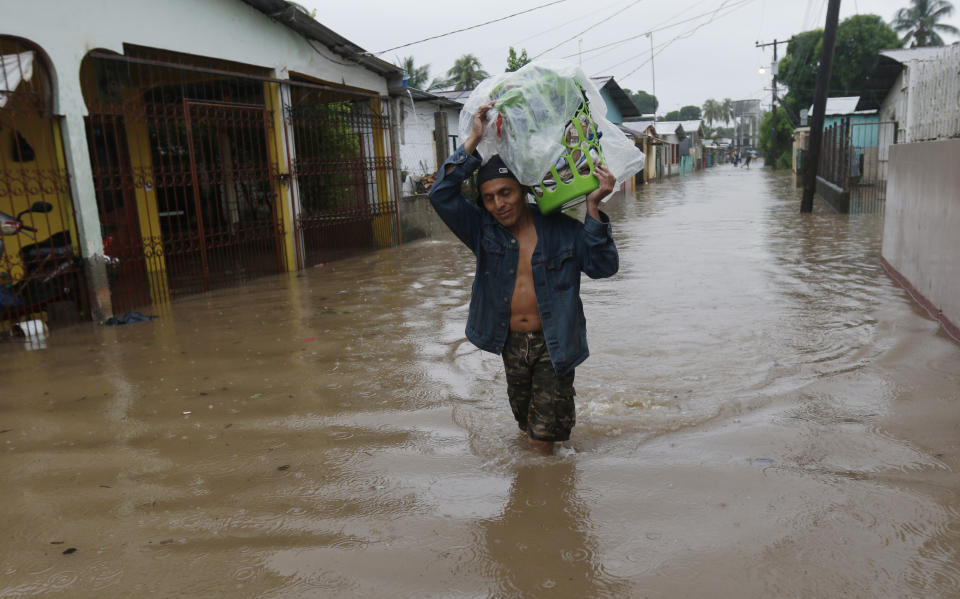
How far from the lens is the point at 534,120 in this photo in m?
3.00

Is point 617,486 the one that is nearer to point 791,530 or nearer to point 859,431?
point 791,530

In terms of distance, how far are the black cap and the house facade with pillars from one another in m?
5.23

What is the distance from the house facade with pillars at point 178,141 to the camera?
6.82 metres

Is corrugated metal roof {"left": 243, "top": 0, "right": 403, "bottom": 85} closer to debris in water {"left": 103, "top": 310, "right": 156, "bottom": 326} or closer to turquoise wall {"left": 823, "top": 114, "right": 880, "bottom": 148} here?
debris in water {"left": 103, "top": 310, "right": 156, "bottom": 326}

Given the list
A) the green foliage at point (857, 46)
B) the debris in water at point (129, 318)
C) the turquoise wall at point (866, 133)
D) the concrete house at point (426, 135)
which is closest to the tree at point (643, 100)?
the green foliage at point (857, 46)

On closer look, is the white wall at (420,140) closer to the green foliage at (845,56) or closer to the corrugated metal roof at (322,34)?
the corrugated metal roof at (322,34)

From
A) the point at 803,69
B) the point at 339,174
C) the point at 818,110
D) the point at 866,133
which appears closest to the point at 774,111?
the point at 803,69

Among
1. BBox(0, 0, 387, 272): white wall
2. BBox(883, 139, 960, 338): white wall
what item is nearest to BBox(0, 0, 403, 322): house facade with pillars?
BBox(0, 0, 387, 272): white wall

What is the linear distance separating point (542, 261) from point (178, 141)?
7268 mm

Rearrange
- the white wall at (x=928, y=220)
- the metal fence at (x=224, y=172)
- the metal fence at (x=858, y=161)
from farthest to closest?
the metal fence at (x=858, y=161) < the metal fence at (x=224, y=172) < the white wall at (x=928, y=220)

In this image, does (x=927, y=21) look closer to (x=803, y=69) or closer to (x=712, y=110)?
(x=803, y=69)

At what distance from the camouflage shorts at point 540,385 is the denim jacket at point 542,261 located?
7cm

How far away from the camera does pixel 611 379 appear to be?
4691mm

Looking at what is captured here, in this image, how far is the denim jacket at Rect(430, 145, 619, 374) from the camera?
121 inches
